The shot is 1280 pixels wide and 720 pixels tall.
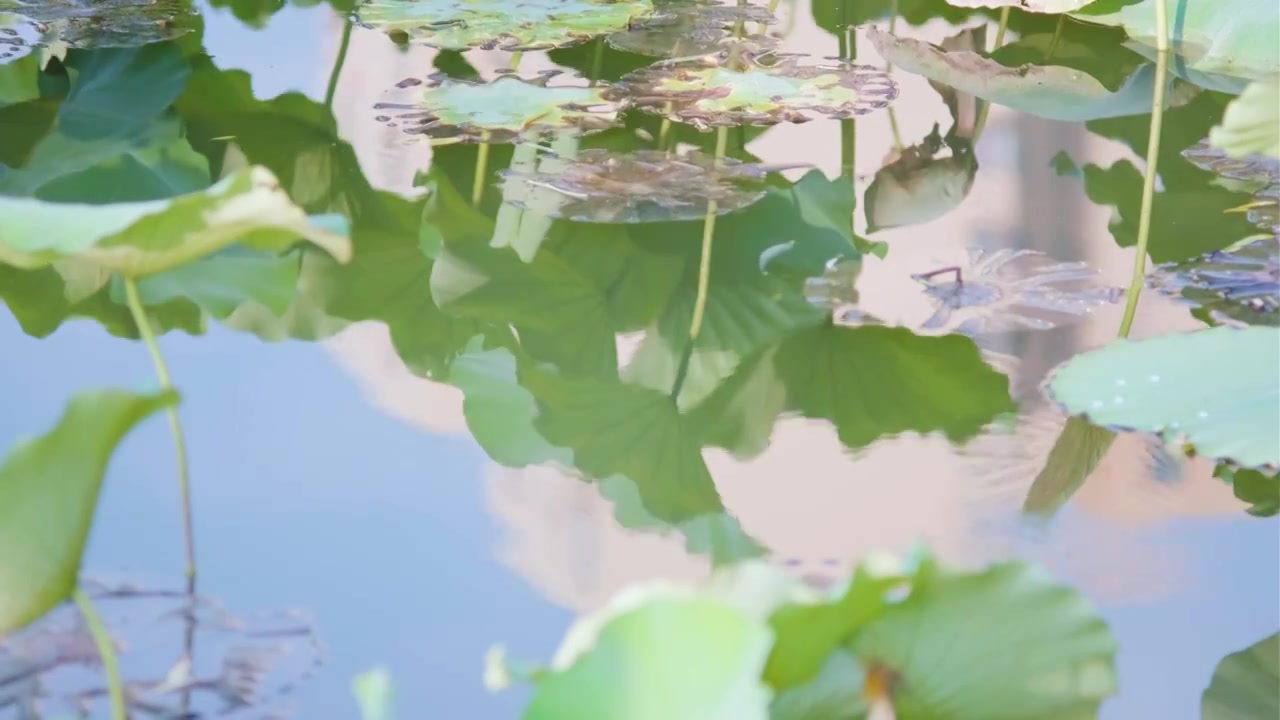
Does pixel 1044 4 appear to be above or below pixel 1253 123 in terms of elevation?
below

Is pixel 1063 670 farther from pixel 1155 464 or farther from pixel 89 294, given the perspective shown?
pixel 89 294

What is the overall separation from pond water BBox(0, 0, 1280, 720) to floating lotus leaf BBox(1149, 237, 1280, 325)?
3cm

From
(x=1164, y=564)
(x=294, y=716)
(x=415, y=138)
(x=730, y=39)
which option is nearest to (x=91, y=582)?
(x=294, y=716)

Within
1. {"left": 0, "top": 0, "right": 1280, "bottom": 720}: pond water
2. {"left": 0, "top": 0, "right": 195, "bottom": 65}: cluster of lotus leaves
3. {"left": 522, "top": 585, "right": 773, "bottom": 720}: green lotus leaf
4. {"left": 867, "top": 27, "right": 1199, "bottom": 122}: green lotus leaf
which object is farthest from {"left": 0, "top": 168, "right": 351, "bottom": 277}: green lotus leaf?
{"left": 0, "top": 0, "right": 195, "bottom": 65}: cluster of lotus leaves

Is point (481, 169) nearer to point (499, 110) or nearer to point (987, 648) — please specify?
point (499, 110)

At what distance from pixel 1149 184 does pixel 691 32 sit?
89 cm

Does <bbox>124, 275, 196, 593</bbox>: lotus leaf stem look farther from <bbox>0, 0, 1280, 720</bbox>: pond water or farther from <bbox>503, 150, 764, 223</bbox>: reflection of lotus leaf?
<bbox>503, 150, 764, 223</bbox>: reflection of lotus leaf

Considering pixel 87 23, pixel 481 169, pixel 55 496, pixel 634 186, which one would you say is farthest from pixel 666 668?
pixel 87 23

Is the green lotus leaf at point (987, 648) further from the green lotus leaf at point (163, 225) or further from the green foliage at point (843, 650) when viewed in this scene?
the green lotus leaf at point (163, 225)

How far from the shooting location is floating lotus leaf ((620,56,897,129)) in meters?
1.75

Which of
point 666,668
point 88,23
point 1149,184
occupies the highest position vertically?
point 666,668

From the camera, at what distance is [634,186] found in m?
1.51

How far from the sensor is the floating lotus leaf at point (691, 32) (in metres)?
2.10

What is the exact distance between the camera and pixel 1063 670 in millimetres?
635
